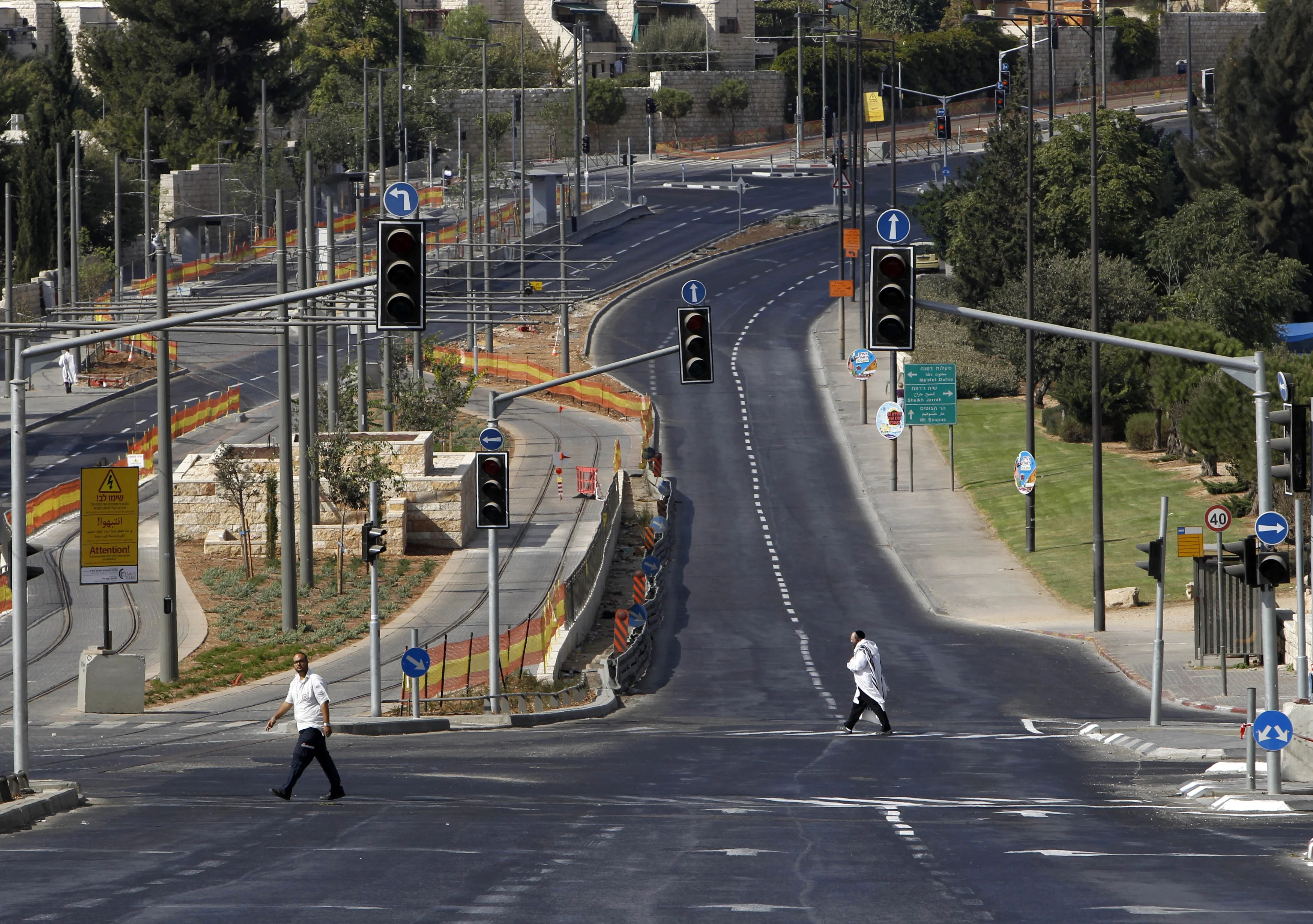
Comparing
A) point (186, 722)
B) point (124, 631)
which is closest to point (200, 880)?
point (186, 722)

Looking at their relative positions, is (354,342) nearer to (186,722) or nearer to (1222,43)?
(186,722)

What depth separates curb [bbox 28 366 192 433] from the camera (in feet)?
220

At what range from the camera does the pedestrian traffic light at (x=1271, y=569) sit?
1912cm

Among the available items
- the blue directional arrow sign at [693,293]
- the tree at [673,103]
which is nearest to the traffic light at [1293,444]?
the blue directional arrow sign at [693,293]

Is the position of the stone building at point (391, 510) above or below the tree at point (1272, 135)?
below

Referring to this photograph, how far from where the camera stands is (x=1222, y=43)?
158250mm

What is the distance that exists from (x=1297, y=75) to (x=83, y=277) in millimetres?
63458

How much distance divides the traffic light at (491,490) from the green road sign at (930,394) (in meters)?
29.5

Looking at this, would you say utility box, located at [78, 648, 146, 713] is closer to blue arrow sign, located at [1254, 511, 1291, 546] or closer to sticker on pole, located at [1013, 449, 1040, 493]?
blue arrow sign, located at [1254, 511, 1291, 546]

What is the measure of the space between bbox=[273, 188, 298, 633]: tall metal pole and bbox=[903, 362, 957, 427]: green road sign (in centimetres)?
2328

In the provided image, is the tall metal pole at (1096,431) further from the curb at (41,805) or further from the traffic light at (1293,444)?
the curb at (41,805)

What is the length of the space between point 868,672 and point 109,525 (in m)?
13.5

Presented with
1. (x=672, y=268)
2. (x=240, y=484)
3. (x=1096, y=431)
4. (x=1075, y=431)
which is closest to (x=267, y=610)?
(x=240, y=484)

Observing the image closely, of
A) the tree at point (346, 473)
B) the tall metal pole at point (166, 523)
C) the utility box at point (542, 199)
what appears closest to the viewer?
the tall metal pole at point (166, 523)
